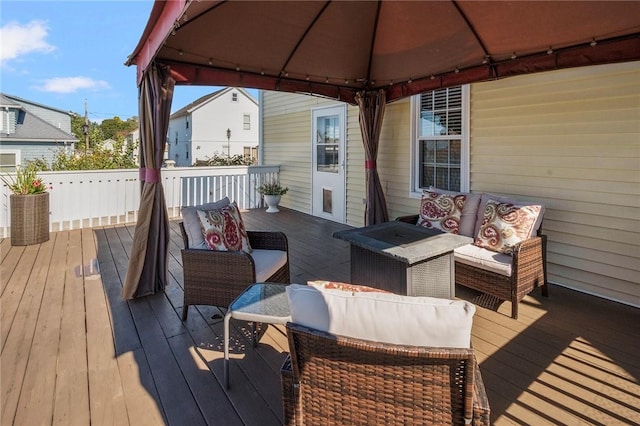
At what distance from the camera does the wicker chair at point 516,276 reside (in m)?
2.97

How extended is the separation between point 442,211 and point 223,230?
235 cm

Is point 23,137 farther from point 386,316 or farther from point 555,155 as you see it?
point 386,316

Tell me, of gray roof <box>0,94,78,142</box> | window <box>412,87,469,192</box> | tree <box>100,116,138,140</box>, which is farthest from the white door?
tree <box>100,116,138,140</box>

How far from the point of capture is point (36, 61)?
21.9 metres

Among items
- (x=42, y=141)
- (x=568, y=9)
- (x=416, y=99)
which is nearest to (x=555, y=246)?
(x=568, y=9)

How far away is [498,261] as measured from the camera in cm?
313

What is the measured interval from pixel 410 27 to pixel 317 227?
3.72 m

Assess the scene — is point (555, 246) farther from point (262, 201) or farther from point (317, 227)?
point (262, 201)

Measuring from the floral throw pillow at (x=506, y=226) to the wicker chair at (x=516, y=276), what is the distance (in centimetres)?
13

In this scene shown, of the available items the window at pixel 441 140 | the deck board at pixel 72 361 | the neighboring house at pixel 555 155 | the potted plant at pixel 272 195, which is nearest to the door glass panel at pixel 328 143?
the potted plant at pixel 272 195

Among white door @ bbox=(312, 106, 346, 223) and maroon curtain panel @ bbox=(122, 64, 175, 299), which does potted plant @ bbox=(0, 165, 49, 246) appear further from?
white door @ bbox=(312, 106, 346, 223)

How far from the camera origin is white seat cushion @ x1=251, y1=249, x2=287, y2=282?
9.45 ft

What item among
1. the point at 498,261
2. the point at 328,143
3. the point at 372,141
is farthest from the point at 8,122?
the point at 498,261

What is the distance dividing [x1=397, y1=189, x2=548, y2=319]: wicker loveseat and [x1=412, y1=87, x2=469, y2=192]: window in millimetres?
885
